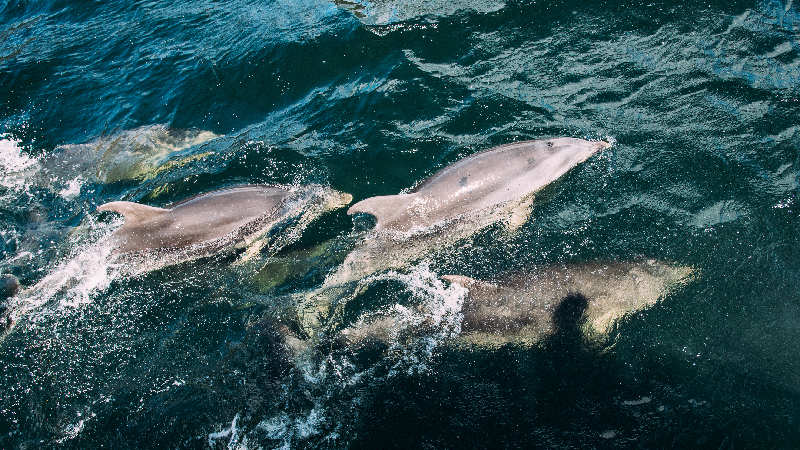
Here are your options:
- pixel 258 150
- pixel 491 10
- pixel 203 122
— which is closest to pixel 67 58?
pixel 203 122

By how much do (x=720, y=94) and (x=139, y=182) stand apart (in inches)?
419

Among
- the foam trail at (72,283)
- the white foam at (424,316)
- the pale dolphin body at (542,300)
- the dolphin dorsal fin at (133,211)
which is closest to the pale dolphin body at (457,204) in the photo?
the white foam at (424,316)

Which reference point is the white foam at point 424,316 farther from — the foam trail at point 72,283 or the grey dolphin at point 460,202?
the foam trail at point 72,283

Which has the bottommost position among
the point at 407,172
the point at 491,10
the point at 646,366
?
the point at 646,366

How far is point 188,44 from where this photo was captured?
13977mm

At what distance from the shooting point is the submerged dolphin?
27.9 feet

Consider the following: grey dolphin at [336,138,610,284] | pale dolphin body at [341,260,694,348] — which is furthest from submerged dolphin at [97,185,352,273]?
pale dolphin body at [341,260,694,348]

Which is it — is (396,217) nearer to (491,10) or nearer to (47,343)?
(47,343)

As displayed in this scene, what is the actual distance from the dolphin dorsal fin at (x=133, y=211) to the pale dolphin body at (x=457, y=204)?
3.05m

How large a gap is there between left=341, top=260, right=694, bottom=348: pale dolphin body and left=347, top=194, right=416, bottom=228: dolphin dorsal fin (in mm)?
1472

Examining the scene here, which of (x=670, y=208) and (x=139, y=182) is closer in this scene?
(x=670, y=208)

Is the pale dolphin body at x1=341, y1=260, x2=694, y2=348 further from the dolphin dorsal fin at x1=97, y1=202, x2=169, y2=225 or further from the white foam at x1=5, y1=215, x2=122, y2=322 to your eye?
the white foam at x1=5, y1=215, x2=122, y2=322

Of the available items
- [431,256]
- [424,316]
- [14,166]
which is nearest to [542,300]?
[424,316]

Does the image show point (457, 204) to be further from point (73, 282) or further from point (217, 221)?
point (73, 282)
